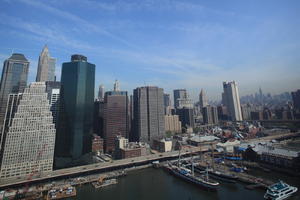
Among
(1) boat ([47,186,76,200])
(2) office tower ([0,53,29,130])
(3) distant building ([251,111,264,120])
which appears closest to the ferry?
(1) boat ([47,186,76,200])

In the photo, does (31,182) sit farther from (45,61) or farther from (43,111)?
(45,61)

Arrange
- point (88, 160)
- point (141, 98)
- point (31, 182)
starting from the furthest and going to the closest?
point (141, 98) < point (88, 160) < point (31, 182)

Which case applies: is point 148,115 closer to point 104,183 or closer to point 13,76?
point 104,183

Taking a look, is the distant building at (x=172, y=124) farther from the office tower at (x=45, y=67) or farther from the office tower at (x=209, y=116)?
the office tower at (x=45, y=67)

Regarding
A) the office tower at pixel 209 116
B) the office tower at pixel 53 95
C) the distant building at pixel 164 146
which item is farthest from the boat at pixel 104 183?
the office tower at pixel 209 116

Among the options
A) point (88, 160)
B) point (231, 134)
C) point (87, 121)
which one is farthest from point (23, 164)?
point (231, 134)
